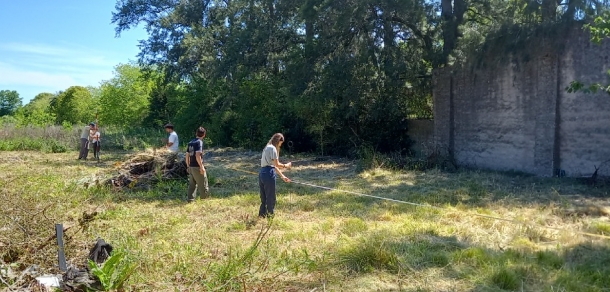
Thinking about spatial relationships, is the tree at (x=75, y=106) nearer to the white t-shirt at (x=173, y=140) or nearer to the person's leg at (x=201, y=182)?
the white t-shirt at (x=173, y=140)

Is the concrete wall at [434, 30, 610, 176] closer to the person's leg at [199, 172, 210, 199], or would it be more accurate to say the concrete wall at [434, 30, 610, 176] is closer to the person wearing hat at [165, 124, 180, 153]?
the person's leg at [199, 172, 210, 199]

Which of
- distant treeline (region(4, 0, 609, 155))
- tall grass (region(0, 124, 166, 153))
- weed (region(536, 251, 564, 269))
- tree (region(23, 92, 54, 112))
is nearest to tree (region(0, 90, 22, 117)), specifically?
tree (region(23, 92, 54, 112))

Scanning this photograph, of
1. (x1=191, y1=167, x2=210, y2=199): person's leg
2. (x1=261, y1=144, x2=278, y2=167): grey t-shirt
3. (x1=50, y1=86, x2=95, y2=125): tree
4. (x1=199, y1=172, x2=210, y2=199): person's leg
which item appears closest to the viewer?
(x1=261, y1=144, x2=278, y2=167): grey t-shirt

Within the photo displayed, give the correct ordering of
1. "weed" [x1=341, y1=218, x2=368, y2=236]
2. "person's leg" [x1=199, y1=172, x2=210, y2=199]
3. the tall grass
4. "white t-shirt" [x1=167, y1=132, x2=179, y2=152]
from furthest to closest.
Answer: the tall grass, "white t-shirt" [x1=167, y1=132, x2=179, y2=152], "person's leg" [x1=199, y1=172, x2=210, y2=199], "weed" [x1=341, y1=218, x2=368, y2=236]

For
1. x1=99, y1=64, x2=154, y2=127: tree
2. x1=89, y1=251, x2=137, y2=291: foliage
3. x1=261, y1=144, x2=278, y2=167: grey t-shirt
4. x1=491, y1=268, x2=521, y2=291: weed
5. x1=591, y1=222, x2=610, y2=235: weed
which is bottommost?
x1=491, y1=268, x2=521, y2=291: weed

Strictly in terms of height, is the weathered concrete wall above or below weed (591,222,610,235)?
above

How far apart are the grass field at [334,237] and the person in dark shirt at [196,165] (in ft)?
1.12

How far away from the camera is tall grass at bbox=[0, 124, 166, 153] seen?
24328 millimetres

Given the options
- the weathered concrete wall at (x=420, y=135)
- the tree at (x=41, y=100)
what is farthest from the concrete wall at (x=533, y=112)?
the tree at (x=41, y=100)

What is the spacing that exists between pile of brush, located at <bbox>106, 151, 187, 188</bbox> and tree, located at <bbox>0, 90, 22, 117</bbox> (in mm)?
77511

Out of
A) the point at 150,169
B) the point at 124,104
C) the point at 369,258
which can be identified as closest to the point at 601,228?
the point at 369,258

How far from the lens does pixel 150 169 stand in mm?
11867

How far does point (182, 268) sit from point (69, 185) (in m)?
7.02

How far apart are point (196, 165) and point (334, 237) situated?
394cm
